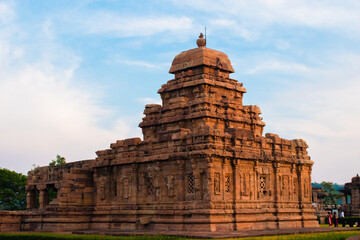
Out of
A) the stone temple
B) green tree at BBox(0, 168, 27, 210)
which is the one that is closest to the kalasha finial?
the stone temple

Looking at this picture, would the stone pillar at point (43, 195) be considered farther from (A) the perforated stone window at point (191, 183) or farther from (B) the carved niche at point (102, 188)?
(A) the perforated stone window at point (191, 183)

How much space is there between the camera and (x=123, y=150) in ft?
113

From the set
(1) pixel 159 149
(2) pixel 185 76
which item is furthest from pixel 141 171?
(2) pixel 185 76

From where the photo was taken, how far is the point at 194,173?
2945 cm

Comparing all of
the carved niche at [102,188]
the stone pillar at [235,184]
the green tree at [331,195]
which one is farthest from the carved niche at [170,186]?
the green tree at [331,195]

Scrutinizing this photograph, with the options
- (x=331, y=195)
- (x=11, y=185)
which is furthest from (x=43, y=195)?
(x=331, y=195)

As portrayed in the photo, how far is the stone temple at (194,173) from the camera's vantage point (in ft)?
96.9

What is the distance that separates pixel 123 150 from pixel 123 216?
4.65 meters

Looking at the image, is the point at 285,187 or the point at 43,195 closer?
the point at 285,187

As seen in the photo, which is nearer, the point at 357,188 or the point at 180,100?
the point at 180,100

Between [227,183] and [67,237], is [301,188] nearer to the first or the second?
[227,183]

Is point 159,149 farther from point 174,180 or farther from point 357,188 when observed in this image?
point 357,188

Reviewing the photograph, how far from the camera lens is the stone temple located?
29.5 metres

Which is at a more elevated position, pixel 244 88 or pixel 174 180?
pixel 244 88
